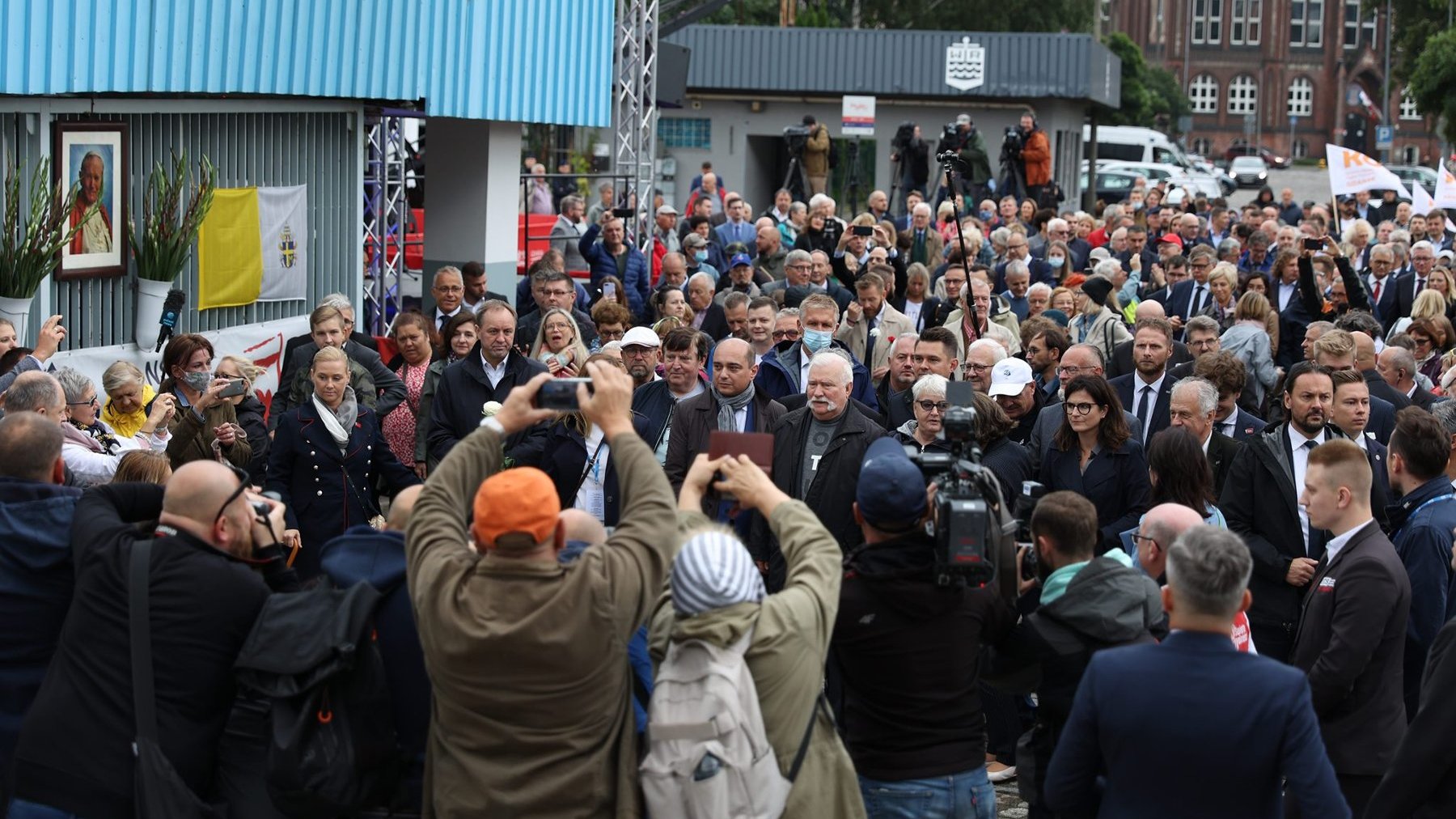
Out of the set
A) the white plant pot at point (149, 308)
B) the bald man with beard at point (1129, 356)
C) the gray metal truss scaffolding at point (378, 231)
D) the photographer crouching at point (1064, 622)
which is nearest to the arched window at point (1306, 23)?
the gray metal truss scaffolding at point (378, 231)

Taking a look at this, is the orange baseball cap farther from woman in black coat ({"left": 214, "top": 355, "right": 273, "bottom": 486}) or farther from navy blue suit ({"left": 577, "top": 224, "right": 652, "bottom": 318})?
navy blue suit ({"left": 577, "top": 224, "right": 652, "bottom": 318})

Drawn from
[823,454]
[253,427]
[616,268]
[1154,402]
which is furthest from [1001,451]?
[616,268]

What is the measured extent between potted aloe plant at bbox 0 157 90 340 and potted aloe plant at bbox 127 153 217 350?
0.88 meters

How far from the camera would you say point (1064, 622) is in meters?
4.89

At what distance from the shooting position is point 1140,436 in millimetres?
8516

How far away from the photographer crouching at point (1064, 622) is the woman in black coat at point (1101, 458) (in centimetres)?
249

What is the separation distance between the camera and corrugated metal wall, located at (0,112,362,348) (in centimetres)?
1134

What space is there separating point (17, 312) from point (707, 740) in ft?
24.9

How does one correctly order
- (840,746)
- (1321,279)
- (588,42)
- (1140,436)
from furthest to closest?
(588,42) < (1321,279) < (1140,436) < (840,746)

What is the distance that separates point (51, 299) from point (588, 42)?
23.6 feet

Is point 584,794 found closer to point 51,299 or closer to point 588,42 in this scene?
point 51,299

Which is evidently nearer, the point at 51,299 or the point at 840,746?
the point at 840,746

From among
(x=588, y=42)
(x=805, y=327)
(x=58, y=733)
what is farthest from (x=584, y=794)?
(x=588, y=42)

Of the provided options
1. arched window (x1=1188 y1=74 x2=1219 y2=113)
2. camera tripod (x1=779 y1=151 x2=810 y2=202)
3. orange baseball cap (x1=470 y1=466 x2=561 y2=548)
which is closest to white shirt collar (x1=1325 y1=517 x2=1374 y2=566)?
orange baseball cap (x1=470 y1=466 x2=561 y2=548)
